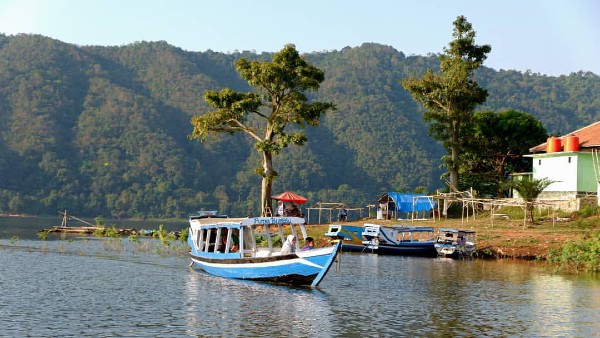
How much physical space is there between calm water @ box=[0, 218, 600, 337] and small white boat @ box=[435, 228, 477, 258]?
7.27 m

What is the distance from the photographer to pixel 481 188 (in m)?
85.8

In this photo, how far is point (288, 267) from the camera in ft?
120

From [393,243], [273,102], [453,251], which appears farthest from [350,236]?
[273,102]

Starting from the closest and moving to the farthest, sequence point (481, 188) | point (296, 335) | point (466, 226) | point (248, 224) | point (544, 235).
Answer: point (296, 335)
point (248, 224)
point (544, 235)
point (466, 226)
point (481, 188)

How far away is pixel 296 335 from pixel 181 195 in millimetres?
148148

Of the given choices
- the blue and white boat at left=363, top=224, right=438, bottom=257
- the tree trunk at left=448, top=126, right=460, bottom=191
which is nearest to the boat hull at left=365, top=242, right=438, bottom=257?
the blue and white boat at left=363, top=224, right=438, bottom=257

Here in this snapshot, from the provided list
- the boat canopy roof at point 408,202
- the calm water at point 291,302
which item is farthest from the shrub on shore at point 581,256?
the boat canopy roof at point 408,202

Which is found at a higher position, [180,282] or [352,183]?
[352,183]

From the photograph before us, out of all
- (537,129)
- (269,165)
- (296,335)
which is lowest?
(296,335)

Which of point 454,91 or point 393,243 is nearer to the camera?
point 393,243

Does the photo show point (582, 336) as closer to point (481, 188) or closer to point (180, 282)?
point (180, 282)

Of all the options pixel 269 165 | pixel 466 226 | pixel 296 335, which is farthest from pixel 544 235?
pixel 296 335

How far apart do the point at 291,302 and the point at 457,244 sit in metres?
27.2

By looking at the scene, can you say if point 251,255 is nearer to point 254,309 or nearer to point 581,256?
point 254,309
